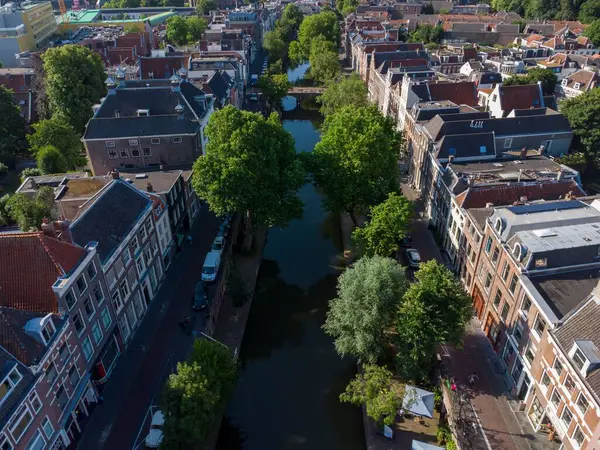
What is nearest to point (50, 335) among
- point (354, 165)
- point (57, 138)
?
point (354, 165)

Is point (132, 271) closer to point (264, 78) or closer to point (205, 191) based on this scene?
point (205, 191)

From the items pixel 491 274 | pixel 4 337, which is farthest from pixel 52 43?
pixel 491 274

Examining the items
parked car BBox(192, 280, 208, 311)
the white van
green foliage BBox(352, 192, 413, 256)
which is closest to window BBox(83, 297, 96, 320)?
parked car BBox(192, 280, 208, 311)

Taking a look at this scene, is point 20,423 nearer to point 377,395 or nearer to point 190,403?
point 190,403

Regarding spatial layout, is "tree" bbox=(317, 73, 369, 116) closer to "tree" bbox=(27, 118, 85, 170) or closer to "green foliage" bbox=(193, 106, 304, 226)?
"green foliage" bbox=(193, 106, 304, 226)

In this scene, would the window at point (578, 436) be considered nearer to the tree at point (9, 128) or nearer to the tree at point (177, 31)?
the tree at point (9, 128)
